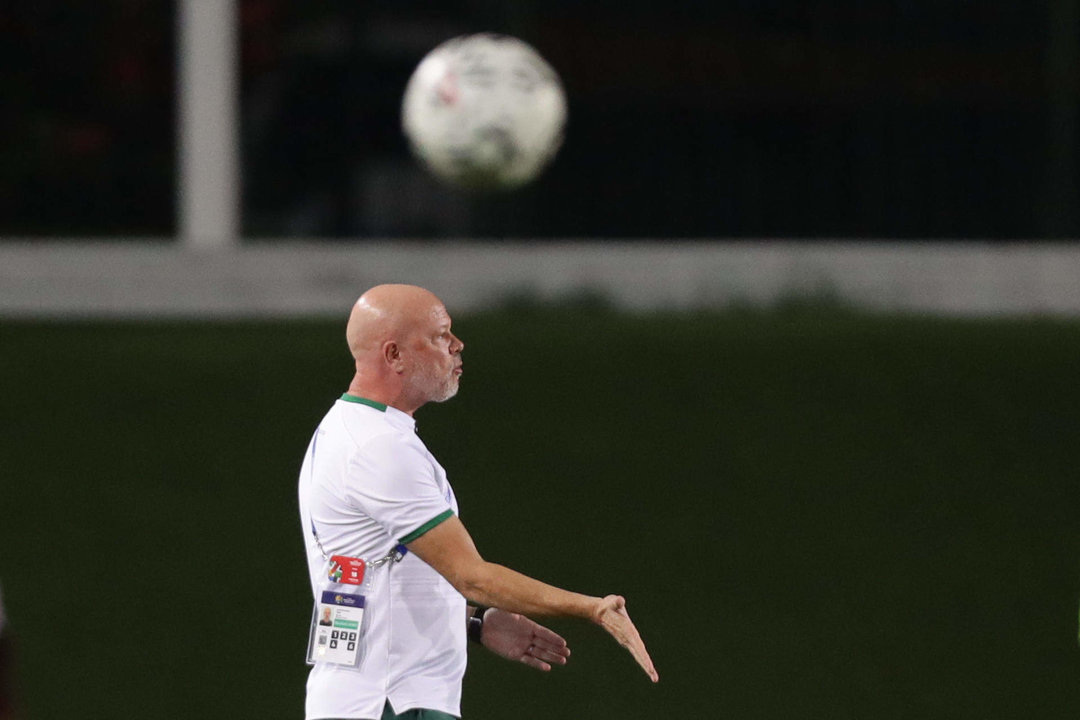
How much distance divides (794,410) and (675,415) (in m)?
0.37

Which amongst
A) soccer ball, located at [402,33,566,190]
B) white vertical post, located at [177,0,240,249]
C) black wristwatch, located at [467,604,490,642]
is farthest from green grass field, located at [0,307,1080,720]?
black wristwatch, located at [467,604,490,642]

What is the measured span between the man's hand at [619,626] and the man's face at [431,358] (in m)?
0.43

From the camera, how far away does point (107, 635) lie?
5.36m

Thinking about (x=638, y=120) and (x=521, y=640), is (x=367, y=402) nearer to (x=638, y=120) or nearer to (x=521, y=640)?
(x=521, y=640)

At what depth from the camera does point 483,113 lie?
15.8ft

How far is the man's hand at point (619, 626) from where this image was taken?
8.11 ft

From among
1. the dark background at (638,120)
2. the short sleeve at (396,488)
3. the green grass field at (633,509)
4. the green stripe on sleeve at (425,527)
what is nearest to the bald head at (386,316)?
the short sleeve at (396,488)

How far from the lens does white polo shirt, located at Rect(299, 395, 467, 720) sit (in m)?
2.63

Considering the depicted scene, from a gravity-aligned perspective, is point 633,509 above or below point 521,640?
below

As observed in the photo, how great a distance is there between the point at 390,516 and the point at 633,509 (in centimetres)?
289

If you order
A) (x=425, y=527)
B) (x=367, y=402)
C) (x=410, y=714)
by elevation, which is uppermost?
(x=367, y=402)

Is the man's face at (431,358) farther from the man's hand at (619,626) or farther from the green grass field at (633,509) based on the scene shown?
the green grass field at (633,509)

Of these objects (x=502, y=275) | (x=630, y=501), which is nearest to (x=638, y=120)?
(x=502, y=275)

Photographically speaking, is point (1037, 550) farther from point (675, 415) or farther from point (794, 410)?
point (675, 415)
